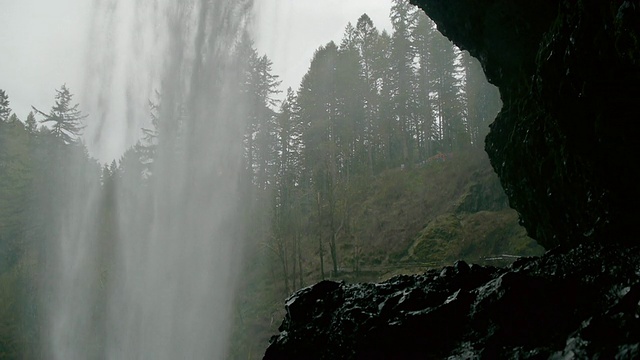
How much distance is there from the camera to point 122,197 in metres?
29.5

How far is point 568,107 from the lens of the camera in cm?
437

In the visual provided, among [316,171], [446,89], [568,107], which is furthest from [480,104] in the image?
[568,107]

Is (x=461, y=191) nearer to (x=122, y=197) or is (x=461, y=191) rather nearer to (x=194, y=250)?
(x=194, y=250)

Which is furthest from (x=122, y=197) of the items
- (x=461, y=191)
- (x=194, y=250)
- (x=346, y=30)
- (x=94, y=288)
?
(x=346, y=30)

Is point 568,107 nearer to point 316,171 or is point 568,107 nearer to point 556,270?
point 556,270

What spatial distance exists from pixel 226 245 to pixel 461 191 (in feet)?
51.6

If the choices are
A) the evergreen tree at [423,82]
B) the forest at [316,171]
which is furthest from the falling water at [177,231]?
the evergreen tree at [423,82]

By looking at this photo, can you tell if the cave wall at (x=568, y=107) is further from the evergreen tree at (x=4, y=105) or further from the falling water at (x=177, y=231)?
the evergreen tree at (x=4, y=105)

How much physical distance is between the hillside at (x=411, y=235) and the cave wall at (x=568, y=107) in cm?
1220

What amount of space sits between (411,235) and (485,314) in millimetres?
21397

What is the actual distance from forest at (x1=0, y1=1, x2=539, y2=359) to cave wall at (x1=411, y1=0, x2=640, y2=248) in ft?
41.0

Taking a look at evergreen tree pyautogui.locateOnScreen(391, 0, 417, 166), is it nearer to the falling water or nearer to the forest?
the forest

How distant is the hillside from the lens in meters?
20.4

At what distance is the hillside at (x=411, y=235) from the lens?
20406 millimetres
